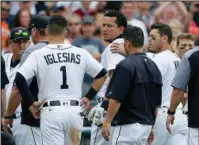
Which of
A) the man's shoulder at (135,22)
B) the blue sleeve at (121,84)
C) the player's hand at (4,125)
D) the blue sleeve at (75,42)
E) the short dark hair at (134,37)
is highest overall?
the short dark hair at (134,37)

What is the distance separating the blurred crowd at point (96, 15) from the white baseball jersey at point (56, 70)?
6.30 metres

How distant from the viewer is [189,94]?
34.3 feet

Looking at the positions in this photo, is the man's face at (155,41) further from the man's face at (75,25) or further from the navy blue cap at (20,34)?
the man's face at (75,25)

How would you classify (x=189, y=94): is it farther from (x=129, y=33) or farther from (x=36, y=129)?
(x=36, y=129)

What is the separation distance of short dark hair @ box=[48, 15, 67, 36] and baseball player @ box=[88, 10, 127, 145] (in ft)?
2.99

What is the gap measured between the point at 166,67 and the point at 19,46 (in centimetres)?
214

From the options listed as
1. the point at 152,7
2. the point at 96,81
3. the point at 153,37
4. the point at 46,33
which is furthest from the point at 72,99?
the point at 152,7

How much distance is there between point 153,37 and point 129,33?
1772 millimetres

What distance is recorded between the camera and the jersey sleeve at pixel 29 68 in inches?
412

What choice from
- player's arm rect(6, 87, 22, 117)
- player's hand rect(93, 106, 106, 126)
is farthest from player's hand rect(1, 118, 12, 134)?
player's hand rect(93, 106, 106, 126)

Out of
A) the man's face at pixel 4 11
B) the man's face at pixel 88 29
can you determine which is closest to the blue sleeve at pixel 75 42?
the man's face at pixel 88 29

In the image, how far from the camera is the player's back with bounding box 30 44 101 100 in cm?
1055

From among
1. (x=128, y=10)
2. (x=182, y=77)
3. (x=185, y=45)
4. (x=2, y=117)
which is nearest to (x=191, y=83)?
(x=182, y=77)

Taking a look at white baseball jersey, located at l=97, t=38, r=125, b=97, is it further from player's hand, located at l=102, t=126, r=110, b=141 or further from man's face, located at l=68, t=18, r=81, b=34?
man's face, located at l=68, t=18, r=81, b=34
